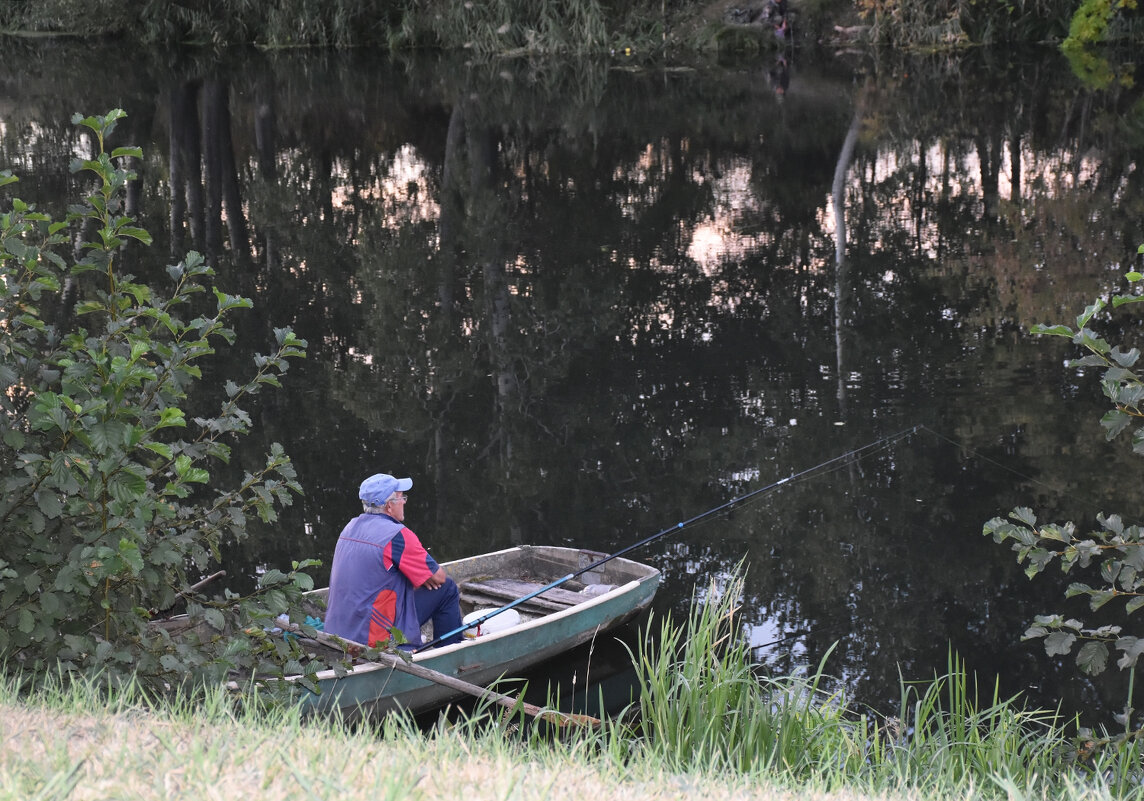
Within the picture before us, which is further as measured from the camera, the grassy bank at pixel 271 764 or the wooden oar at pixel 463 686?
the wooden oar at pixel 463 686

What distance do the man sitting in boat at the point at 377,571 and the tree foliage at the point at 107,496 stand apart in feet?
6.62

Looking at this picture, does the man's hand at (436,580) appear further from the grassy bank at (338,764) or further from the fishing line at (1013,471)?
the fishing line at (1013,471)

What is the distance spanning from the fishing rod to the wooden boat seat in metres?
0.06

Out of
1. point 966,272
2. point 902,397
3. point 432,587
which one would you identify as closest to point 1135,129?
point 966,272

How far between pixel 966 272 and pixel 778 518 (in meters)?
8.04

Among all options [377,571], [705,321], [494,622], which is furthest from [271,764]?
[705,321]

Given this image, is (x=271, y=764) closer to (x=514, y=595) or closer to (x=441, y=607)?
(x=441, y=607)

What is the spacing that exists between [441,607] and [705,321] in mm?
8118

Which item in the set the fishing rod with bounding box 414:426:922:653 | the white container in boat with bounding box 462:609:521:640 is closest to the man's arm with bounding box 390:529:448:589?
the fishing rod with bounding box 414:426:922:653

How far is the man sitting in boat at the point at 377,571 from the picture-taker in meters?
7.45

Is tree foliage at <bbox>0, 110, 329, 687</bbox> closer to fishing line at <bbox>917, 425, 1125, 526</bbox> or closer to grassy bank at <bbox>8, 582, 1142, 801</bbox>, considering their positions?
grassy bank at <bbox>8, 582, 1142, 801</bbox>

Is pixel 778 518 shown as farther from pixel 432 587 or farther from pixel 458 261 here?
pixel 458 261

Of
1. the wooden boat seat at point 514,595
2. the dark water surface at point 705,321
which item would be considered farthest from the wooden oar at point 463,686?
the dark water surface at point 705,321

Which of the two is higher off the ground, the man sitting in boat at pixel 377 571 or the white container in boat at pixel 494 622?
the man sitting in boat at pixel 377 571
